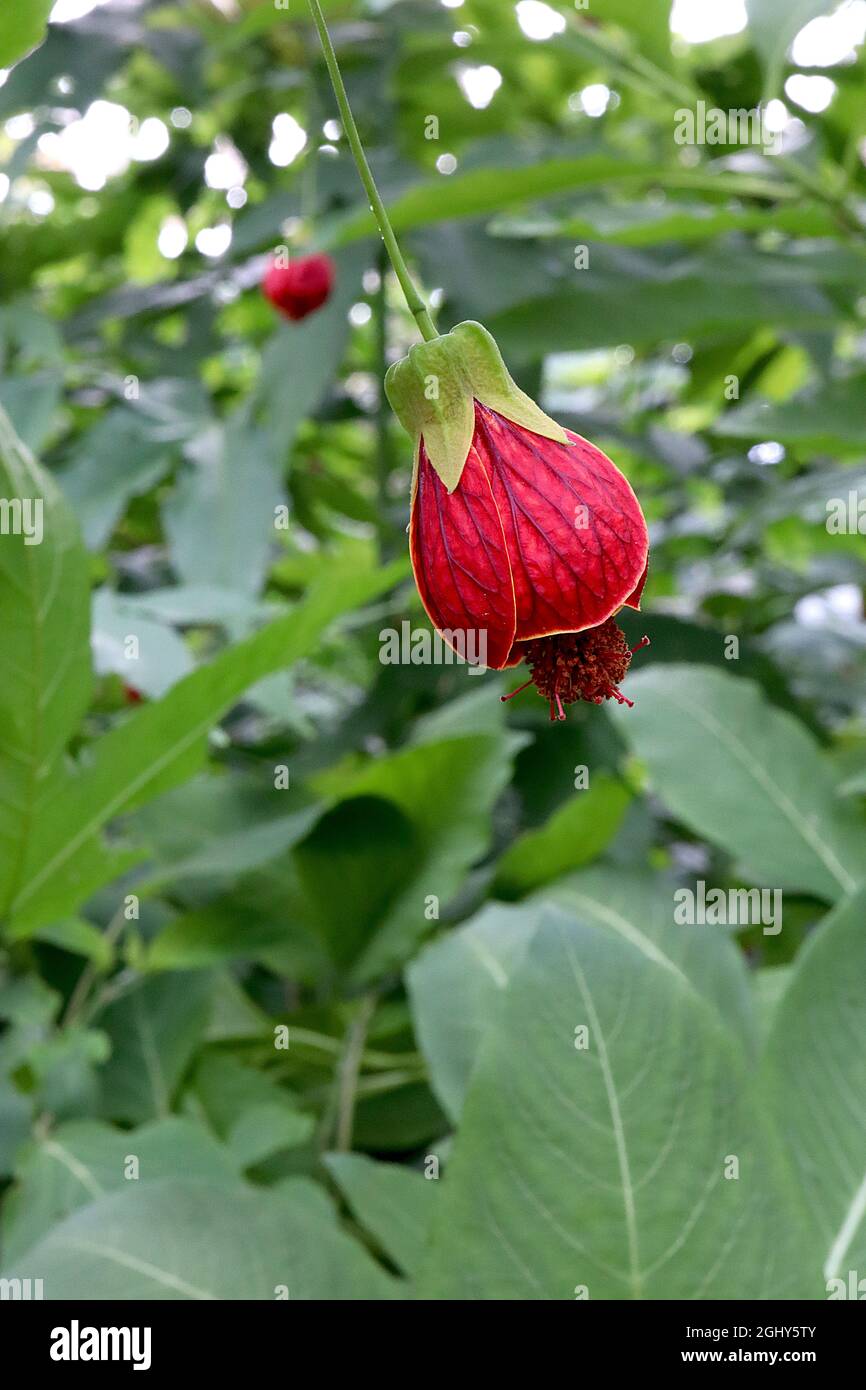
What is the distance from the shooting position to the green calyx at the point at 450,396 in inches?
14.7

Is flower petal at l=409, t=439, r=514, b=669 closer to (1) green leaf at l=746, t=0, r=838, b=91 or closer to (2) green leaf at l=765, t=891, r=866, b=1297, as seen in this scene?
(2) green leaf at l=765, t=891, r=866, b=1297

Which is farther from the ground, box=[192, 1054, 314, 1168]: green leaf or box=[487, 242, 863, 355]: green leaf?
box=[487, 242, 863, 355]: green leaf

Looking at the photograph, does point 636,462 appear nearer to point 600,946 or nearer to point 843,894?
point 843,894

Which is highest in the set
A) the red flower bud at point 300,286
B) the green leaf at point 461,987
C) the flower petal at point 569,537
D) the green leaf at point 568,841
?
the red flower bud at point 300,286

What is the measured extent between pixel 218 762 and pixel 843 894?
0.54 metres

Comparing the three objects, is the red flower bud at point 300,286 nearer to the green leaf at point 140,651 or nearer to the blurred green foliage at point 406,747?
the blurred green foliage at point 406,747

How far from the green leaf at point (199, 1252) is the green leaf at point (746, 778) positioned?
1.31ft

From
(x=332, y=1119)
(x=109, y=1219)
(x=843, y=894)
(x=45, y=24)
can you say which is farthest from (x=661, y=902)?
(x=45, y=24)

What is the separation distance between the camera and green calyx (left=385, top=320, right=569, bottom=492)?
0.37 meters

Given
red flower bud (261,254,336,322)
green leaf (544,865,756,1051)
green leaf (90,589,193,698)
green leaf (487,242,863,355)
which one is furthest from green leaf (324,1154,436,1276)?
red flower bud (261,254,336,322)

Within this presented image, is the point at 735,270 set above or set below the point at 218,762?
above

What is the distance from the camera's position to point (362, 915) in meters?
0.85

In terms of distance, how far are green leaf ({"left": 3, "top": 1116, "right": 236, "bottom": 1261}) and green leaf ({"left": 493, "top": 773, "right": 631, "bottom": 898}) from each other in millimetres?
303

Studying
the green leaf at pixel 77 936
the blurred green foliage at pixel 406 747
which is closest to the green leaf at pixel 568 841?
the blurred green foliage at pixel 406 747
